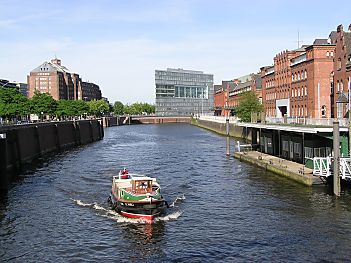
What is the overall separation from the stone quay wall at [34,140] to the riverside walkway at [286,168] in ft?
92.0

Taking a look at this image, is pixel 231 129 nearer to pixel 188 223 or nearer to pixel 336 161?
pixel 336 161

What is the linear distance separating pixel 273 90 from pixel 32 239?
96.6 m

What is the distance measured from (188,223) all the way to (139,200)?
3.95m

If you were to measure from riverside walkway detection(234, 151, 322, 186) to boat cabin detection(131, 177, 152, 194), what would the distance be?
624 inches

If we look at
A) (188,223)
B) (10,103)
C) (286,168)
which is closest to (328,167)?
(286,168)

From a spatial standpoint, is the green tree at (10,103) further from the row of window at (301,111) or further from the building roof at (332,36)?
the building roof at (332,36)

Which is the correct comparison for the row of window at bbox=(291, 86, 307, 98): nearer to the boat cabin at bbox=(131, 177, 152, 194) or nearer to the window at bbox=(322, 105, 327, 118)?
the window at bbox=(322, 105, 327, 118)

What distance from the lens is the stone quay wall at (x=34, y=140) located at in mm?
52591

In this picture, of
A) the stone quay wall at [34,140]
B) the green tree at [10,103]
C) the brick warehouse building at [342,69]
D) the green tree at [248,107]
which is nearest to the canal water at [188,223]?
the stone quay wall at [34,140]

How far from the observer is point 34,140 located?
82938 millimetres

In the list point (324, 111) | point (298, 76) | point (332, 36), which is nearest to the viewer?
point (324, 111)

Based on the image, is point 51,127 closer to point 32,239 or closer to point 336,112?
point 336,112

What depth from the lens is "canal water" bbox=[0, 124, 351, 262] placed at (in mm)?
28656

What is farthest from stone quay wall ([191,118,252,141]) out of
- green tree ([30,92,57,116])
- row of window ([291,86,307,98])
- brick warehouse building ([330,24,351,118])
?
green tree ([30,92,57,116])
